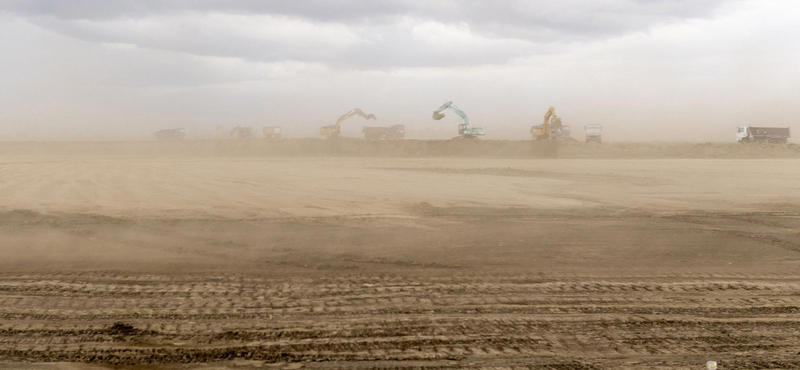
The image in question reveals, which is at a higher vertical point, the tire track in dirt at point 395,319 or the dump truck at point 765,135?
the dump truck at point 765,135

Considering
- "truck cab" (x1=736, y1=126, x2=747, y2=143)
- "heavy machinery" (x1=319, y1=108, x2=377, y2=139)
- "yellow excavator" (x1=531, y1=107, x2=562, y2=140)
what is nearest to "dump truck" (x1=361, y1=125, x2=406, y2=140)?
"heavy machinery" (x1=319, y1=108, x2=377, y2=139)

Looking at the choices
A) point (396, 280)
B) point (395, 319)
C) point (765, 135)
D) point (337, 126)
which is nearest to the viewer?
point (395, 319)

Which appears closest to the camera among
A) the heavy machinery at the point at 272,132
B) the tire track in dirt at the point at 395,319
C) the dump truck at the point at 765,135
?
the tire track in dirt at the point at 395,319

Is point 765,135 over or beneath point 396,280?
over

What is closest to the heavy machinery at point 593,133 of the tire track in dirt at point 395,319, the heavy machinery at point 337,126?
the heavy machinery at point 337,126

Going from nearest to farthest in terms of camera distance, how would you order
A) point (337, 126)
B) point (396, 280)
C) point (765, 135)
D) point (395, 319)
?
point (395, 319), point (396, 280), point (765, 135), point (337, 126)

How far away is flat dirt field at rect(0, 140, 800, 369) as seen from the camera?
4.37 metres

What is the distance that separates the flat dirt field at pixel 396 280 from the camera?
14.3 ft

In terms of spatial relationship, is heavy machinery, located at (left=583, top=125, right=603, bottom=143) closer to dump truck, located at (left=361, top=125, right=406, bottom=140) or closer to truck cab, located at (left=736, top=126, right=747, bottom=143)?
truck cab, located at (left=736, top=126, right=747, bottom=143)

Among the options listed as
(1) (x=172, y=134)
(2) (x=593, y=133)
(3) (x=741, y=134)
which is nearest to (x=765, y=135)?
(3) (x=741, y=134)

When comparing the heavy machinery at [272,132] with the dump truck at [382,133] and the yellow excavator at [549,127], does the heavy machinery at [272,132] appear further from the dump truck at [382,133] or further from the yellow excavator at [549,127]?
the yellow excavator at [549,127]

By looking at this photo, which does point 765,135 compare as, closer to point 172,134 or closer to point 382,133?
point 382,133

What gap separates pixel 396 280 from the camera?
6422 mm

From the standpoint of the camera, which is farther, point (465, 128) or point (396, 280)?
point (465, 128)
